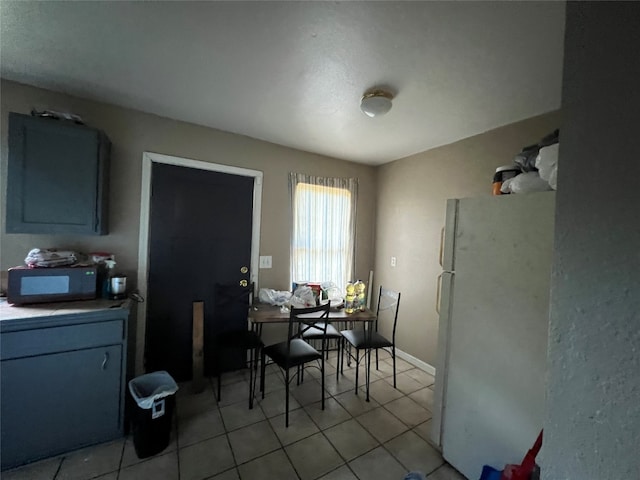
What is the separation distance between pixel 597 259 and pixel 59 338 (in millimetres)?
2524

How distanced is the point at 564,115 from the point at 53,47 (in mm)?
2496

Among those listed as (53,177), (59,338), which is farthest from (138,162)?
(59,338)

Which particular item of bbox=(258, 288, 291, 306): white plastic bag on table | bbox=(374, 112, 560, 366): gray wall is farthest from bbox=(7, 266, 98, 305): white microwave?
bbox=(374, 112, 560, 366): gray wall

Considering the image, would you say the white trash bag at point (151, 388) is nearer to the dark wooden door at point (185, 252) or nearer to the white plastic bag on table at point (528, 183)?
the dark wooden door at point (185, 252)

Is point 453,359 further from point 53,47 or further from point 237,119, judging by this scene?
point 53,47

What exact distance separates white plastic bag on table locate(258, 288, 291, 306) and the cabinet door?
4.02 ft

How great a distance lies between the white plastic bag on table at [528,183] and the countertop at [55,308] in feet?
8.60

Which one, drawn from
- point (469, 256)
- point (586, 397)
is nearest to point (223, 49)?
point (469, 256)

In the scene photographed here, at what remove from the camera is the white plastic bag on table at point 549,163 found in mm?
1224

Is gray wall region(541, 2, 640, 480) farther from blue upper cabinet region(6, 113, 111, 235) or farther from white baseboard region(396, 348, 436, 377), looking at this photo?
blue upper cabinet region(6, 113, 111, 235)

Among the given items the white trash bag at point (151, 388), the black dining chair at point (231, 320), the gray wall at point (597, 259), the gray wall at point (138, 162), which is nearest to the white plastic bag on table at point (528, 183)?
the gray wall at point (597, 259)

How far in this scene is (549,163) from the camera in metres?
1.24

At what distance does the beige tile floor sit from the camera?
1.52 metres

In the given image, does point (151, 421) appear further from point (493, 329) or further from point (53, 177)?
point (493, 329)
